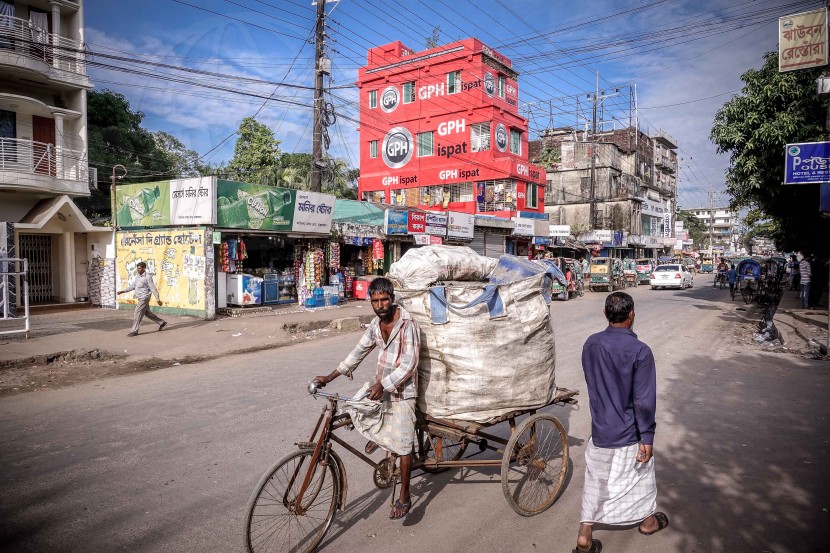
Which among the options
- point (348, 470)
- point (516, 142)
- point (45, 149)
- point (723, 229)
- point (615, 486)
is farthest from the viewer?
point (723, 229)

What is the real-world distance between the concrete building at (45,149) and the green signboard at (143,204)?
1.43 metres

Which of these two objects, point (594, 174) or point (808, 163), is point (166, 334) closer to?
point (808, 163)

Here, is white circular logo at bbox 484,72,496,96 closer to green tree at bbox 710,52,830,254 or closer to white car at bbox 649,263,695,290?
white car at bbox 649,263,695,290

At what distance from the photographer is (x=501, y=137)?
115 feet

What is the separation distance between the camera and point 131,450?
5.03 metres

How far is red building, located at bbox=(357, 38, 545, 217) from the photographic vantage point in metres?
34.5

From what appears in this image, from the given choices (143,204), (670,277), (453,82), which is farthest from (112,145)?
(670,277)

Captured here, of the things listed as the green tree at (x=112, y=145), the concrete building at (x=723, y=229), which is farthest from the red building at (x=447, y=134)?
the concrete building at (x=723, y=229)

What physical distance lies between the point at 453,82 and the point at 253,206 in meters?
24.0

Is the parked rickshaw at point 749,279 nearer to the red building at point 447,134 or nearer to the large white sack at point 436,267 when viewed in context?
the red building at point 447,134

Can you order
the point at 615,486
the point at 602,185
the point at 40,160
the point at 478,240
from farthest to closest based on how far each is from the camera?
the point at 602,185 → the point at 478,240 → the point at 40,160 → the point at 615,486

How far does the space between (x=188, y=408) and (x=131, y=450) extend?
1488 mm

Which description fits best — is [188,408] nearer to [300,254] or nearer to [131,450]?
[131,450]

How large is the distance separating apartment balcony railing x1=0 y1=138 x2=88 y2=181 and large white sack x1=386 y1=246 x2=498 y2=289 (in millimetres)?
19390
